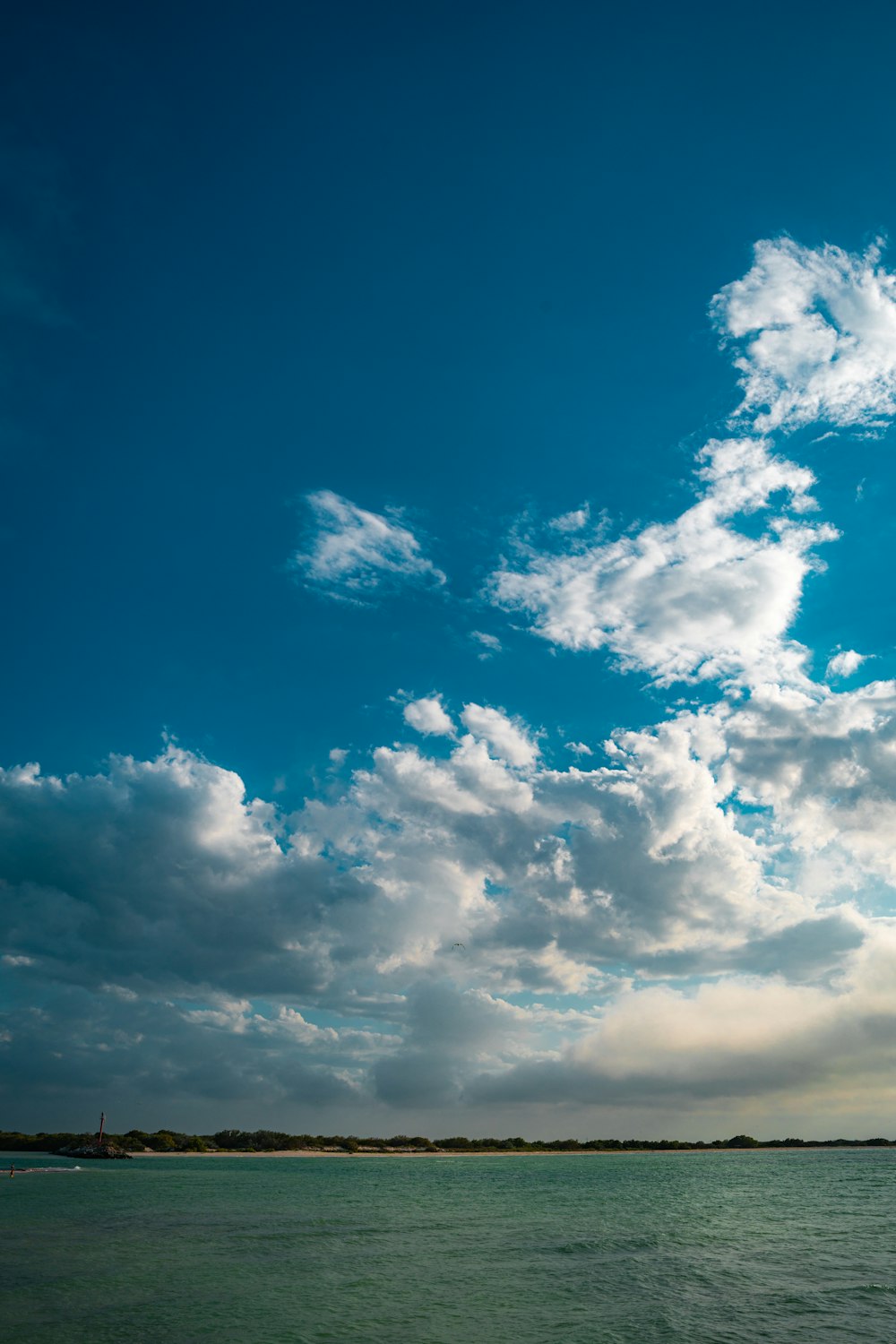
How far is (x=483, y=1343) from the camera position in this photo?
2675 cm

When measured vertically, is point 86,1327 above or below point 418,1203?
above

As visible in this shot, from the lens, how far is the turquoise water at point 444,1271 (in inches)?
1137

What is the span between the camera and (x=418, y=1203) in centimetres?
7656

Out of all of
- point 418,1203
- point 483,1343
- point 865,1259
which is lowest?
point 418,1203

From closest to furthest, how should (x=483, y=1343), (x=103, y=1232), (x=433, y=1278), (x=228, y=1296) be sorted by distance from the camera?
(x=483, y=1343)
(x=228, y=1296)
(x=433, y=1278)
(x=103, y=1232)

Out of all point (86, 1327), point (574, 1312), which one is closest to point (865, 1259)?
point (574, 1312)

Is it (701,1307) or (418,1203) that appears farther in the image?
(418,1203)

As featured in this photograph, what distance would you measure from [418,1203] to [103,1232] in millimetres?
33695

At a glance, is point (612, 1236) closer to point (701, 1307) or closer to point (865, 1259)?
point (865, 1259)

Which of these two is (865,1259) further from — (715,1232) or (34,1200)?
(34,1200)

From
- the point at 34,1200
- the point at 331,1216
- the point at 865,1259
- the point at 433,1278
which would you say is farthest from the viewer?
the point at 34,1200

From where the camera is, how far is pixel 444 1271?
39.5m

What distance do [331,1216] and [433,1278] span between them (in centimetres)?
3131

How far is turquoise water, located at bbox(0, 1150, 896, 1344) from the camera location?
2889 cm
